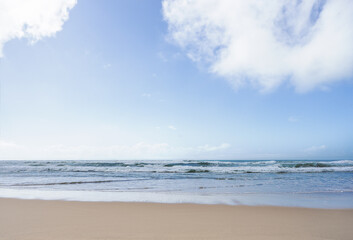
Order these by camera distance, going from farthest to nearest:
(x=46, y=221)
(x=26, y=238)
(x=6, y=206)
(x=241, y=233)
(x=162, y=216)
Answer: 1. (x=6, y=206)
2. (x=162, y=216)
3. (x=46, y=221)
4. (x=241, y=233)
5. (x=26, y=238)

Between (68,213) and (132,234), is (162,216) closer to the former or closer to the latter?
(132,234)

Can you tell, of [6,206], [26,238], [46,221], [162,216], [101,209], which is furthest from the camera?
[6,206]

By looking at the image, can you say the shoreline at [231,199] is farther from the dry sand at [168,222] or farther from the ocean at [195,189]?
the dry sand at [168,222]

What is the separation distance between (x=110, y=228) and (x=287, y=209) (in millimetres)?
4654

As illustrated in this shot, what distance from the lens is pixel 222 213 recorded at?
5031mm

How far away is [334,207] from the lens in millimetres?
6004

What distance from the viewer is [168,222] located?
A: 14.0ft

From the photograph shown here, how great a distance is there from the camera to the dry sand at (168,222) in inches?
141

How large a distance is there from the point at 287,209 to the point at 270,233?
236 centimetres

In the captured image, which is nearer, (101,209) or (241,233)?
(241,233)

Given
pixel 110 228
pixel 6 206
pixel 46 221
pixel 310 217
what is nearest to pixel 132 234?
pixel 110 228

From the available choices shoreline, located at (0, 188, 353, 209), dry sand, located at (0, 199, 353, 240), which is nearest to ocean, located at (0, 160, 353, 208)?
shoreline, located at (0, 188, 353, 209)

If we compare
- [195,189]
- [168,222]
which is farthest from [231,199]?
[168,222]

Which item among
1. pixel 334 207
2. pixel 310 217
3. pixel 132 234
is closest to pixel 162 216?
pixel 132 234
